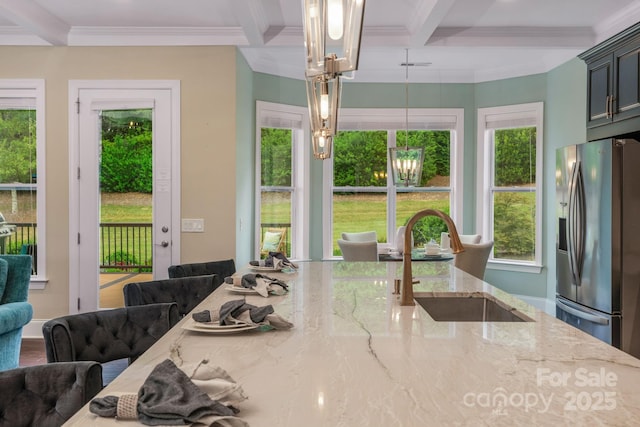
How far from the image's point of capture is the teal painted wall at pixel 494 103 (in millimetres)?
5703

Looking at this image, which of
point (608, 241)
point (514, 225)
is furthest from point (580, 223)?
point (514, 225)

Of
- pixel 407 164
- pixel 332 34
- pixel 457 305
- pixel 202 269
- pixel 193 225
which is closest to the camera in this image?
pixel 332 34

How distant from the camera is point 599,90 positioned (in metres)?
4.52

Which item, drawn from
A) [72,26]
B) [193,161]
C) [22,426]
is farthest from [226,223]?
[22,426]

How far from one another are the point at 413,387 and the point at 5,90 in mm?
5215

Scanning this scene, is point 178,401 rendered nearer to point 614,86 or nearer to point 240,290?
point 240,290

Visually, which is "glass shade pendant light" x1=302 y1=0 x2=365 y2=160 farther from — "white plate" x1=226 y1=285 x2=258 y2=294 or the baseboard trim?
the baseboard trim

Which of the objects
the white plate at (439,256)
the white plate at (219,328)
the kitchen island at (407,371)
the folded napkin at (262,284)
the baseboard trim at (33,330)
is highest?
the folded napkin at (262,284)

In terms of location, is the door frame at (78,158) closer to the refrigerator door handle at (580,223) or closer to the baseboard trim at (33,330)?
the baseboard trim at (33,330)

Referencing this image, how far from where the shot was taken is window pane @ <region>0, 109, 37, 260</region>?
5.11 metres

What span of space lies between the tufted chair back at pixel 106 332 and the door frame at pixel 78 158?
2978 millimetres

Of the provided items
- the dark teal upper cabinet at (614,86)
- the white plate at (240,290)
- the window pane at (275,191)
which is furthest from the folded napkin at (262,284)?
the window pane at (275,191)

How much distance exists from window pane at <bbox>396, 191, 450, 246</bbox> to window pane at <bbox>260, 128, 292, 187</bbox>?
1.51 m

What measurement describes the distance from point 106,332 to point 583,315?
139 inches
